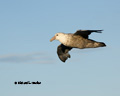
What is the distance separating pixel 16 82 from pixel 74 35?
9.40 meters

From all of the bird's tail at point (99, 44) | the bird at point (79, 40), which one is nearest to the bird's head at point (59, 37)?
the bird at point (79, 40)

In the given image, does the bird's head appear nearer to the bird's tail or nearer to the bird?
the bird

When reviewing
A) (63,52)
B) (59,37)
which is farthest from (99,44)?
(63,52)

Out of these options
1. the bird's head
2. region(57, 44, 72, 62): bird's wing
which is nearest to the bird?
the bird's head

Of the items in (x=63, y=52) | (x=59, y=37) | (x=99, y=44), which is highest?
(x=59, y=37)

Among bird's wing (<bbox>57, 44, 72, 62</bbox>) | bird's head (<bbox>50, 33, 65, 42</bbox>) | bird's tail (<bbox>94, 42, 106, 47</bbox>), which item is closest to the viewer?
bird's tail (<bbox>94, 42, 106, 47</bbox>)

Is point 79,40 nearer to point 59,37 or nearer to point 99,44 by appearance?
point 99,44

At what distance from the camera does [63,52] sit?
3575 cm

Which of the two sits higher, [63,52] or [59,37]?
[59,37]

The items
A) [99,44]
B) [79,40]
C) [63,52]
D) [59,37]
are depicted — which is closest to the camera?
[99,44]

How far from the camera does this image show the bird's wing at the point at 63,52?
117ft

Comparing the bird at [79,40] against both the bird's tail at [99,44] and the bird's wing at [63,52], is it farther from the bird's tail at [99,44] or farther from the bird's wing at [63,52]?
the bird's wing at [63,52]

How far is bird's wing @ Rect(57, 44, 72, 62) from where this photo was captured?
117 ft

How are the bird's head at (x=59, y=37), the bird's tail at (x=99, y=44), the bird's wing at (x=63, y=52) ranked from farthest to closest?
the bird's wing at (x=63, y=52), the bird's head at (x=59, y=37), the bird's tail at (x=99, y=44)
